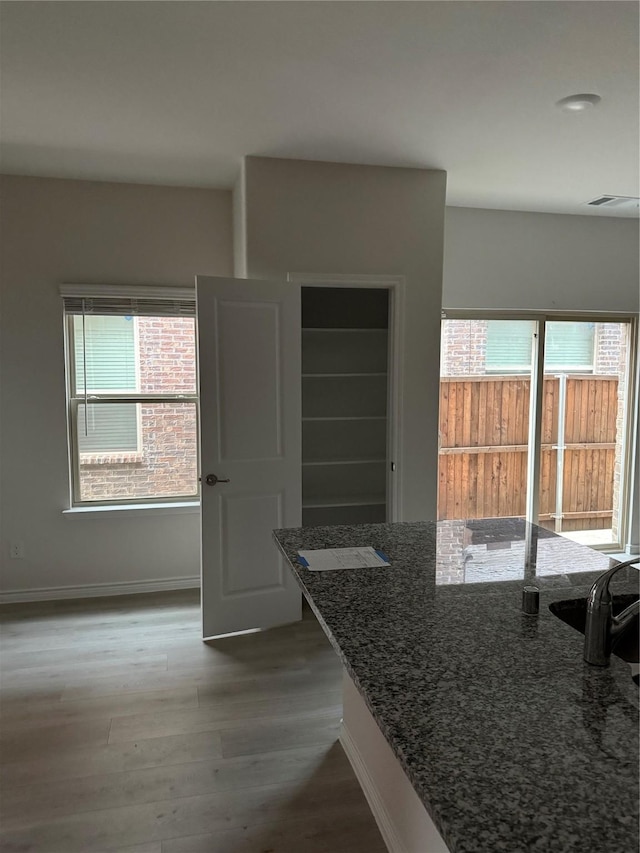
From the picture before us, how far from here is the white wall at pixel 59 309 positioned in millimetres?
3973

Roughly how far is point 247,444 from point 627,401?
3610 millimetres

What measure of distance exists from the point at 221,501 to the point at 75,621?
1275 millimetres

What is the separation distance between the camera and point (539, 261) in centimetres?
487

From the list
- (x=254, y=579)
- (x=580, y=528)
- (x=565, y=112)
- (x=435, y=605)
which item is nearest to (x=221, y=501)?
(x=254, y=579)

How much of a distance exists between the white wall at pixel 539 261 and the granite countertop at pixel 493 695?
3104 millimetres

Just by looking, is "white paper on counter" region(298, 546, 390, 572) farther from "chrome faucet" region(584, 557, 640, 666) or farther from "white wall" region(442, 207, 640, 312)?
"white wall" region(442, 207, 640, 312)

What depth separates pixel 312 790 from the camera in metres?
2.30

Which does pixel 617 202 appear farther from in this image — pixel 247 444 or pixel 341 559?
pixel 341 559

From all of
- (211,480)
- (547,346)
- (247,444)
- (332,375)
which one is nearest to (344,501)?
(332,375)

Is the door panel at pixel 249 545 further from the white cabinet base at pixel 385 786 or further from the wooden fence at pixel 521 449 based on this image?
the wooden fence at pixel 521 449

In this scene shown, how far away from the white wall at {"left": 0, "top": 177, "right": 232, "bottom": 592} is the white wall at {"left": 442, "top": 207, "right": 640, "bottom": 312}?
1.80m

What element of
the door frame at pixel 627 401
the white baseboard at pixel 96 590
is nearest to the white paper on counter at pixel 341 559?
the white baseboard at pixel 96 590

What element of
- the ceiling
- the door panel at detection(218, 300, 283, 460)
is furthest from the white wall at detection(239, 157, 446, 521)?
the door panel at detection(218, 300, 283, 460)

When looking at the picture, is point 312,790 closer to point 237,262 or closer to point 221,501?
point 221,501
